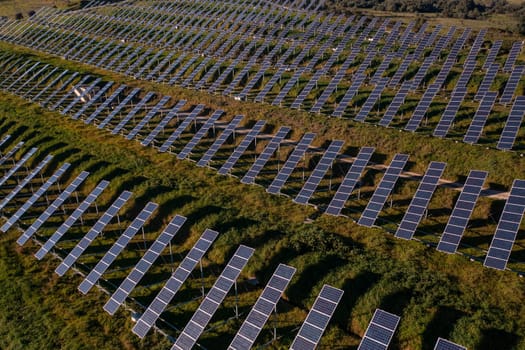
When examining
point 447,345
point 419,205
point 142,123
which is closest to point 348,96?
point 419,205

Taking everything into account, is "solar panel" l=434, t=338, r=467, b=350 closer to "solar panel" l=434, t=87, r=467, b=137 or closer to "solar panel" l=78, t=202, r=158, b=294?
"solar panel" l=78, t=202, r=158, b=294

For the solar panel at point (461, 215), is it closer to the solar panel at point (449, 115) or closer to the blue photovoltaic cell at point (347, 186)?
the blue photovoltaic cell at point (347, 186)

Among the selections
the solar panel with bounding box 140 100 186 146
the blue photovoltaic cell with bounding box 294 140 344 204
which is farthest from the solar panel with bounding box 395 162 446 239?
the solar panel with bounding box 140 100 186 146

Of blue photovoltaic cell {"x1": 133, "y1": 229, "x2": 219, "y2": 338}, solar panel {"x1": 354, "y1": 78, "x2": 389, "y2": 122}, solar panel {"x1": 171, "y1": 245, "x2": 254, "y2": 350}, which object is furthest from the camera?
solar panel {"x1": 354, "y1": 78, "x2": 389, "y2": 122}

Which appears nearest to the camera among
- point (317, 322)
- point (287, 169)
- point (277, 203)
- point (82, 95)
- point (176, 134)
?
point (317, 322)

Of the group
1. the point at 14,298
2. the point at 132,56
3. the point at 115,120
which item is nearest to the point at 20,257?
the point at 14,298

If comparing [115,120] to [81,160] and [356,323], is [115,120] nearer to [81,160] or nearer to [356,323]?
[81,160]

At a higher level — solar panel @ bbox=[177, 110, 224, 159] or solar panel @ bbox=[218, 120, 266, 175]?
solar panel @ bbox=[177, 110, 224, 159]

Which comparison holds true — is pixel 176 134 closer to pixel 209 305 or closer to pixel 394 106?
pixel 394 106
